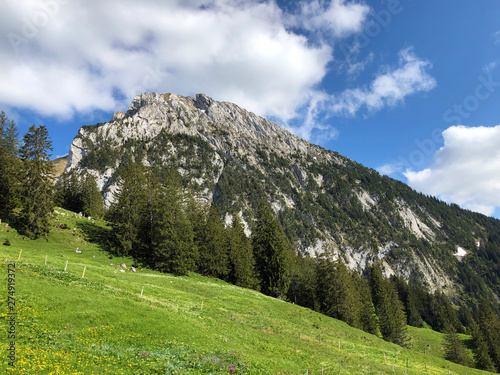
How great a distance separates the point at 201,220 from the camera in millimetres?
63969

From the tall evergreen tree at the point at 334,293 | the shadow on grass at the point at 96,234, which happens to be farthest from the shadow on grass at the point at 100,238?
the tall evergreen tree at the point at 334,293

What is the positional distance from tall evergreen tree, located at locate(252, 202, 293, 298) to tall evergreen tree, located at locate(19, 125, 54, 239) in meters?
42.1

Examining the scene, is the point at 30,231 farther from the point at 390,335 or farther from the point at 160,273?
the point at 390,335

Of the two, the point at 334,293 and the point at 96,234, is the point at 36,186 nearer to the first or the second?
the point at 96,234

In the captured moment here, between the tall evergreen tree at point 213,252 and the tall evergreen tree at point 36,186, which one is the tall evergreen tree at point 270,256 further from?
the tall evergreen tree at point 36,186

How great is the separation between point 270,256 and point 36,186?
48.2 meters

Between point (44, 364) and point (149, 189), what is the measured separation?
51.3 meters

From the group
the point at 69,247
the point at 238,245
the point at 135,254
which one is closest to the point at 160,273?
the point at 135,254

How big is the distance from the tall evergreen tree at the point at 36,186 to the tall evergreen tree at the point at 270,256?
42.1 m

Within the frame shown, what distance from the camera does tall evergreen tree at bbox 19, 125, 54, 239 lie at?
45750mm

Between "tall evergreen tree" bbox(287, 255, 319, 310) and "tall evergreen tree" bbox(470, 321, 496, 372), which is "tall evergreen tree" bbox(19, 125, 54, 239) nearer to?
"tall evergreen tree" bbox(287, 255, 319, 310)

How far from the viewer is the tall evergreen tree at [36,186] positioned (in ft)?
150

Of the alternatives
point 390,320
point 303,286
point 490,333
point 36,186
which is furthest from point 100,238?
point 490,333

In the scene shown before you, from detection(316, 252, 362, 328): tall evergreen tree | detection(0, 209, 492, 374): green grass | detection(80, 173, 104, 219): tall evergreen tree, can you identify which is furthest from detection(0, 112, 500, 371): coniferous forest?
detection(80, 173, 104, 219): tall evergreen tree
